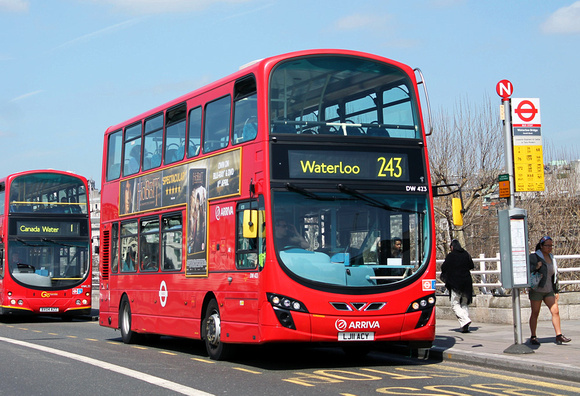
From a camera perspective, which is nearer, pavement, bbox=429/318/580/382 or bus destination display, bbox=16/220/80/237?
pavement, bbox=429/318/580/382

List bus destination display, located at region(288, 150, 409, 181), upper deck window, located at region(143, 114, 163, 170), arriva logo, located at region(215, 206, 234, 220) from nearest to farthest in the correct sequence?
bus destination display, located at region(288, 150, 409, 181) < arriva logo, located at region(215, 206, 234, 220) < upper deck window, located at region(143, 114, 163, 170)

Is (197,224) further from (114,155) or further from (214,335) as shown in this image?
(114,155)

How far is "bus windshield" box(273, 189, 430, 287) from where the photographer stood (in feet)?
39.7

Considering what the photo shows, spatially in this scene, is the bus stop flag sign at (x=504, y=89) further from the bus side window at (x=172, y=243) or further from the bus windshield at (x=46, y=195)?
the bus windshield at (x=46, y=195)

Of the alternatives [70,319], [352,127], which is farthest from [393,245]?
[70,319]

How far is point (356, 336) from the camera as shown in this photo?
12.1 meters

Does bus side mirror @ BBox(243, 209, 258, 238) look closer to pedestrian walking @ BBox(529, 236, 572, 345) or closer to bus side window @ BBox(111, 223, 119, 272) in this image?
pedestrian walking @ BBox(529, 236, 572, 345)

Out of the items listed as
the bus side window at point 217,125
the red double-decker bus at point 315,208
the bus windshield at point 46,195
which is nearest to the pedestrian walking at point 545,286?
the red double-decker bus at point 315,208

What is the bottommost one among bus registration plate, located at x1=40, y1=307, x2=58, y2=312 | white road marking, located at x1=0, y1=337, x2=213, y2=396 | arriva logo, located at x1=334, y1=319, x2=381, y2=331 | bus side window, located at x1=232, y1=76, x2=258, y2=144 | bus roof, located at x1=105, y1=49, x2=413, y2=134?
white road marking, located at x1=0, y1=337, x2=213, y2=396

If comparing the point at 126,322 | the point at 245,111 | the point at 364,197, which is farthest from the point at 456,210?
the point at 126,322

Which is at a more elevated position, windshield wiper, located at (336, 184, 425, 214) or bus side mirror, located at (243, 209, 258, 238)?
windshield wiper, located at (336, 184, 425, 214)

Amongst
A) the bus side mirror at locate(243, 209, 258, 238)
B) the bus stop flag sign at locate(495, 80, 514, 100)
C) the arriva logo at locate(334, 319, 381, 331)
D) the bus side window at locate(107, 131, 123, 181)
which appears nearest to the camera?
the arriva logo at locate(334, 319, 381, 331)

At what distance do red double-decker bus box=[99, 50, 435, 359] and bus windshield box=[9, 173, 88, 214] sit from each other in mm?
13913

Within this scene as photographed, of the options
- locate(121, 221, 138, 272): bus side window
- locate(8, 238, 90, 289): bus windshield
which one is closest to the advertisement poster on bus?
locate(121, 221, 138, 272): bus side window
